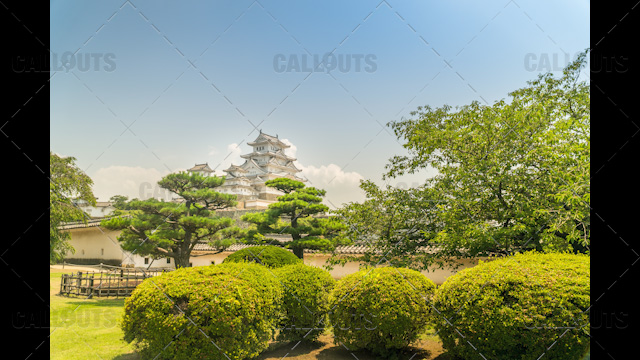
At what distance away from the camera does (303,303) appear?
4047 mm

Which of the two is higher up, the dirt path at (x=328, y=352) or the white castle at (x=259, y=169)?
the white castle at (x=259, y=169)

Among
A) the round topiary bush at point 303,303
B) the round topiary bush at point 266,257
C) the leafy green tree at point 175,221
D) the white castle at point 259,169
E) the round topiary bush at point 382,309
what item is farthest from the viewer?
the white castle at point 259,169

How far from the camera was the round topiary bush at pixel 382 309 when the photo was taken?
11.7 feet

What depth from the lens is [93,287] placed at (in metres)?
8.32

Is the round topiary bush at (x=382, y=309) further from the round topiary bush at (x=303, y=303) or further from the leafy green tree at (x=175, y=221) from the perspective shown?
the leafy green tree at (x=175, y=221)

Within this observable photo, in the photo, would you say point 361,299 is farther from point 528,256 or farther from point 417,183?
point 417,183

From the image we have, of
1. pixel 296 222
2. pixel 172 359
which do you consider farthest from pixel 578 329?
pixel 296 222

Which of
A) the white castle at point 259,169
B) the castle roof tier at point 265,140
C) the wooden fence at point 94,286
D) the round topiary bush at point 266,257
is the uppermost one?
the castle roof tier at point 265,140

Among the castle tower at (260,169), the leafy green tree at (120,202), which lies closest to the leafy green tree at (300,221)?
the leafy green tree at (120,202)

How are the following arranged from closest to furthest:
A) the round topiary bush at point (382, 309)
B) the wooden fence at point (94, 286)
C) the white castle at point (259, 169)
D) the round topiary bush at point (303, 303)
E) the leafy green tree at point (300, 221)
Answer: the round topiary bush at point (382, 309), the round topiary bush at point (303, 303), the leafy green tree at point (300, 221), the wooden fence at point (94, 286), the white castle at point (259, 169)

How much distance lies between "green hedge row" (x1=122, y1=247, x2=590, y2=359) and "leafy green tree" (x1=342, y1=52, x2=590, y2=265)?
3.51 feet

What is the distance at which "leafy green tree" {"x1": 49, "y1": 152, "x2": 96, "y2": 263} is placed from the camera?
777 centimetres

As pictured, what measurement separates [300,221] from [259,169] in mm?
16293
